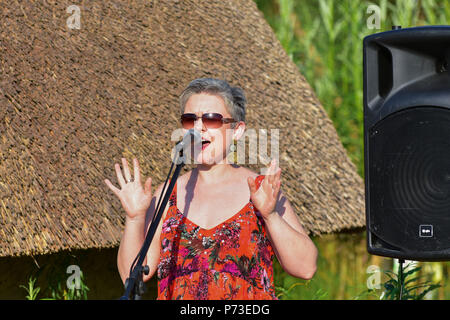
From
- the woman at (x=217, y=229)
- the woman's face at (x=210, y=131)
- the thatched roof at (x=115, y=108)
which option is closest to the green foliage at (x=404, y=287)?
the thatched roof at (x=115, y=108)

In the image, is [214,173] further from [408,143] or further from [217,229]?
[408,143]

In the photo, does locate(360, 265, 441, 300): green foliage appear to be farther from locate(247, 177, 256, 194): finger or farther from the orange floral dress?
locate(247, 177, 256, 194): finger

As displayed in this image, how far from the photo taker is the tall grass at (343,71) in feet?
26.5

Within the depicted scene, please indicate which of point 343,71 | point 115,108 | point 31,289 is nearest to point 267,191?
point 31,289

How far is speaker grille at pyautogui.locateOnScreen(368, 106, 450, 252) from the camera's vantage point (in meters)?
2.91

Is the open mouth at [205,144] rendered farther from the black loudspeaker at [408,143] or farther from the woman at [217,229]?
the black loudspeaker at [408,143]

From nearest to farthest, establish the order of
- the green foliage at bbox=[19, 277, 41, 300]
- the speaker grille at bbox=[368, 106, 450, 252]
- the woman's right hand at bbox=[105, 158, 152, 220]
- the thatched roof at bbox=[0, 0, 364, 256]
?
the woman's right hand at bbox=[105, 158, 152, 220]
the speaker grille at bbox=[368, 106, 450, 252]
the thatched roof at bbox=[0, 0, 364, 256]
the green foliage at bbox=[19, 277, 41, 300]

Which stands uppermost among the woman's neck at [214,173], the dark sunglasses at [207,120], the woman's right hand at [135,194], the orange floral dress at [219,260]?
the dark sunglasses at [207,120]

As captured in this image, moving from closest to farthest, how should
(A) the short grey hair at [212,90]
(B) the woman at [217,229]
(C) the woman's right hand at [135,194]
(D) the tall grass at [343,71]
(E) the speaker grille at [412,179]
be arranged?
(C) the woman's right hand at [135,194] < (B) the woman at [217,229] < (A) the short grey hair at [212,90] < (E) the speaker grille at [412,179] < (D) the tall grass at [343,71]

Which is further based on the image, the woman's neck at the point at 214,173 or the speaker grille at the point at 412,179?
the speaker grille at the point at 412,179

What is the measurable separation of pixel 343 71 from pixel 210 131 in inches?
251

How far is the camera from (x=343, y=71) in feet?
28.3

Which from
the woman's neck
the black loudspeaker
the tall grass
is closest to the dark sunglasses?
the woman's neck

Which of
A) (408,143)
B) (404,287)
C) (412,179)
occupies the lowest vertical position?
(404,287)
